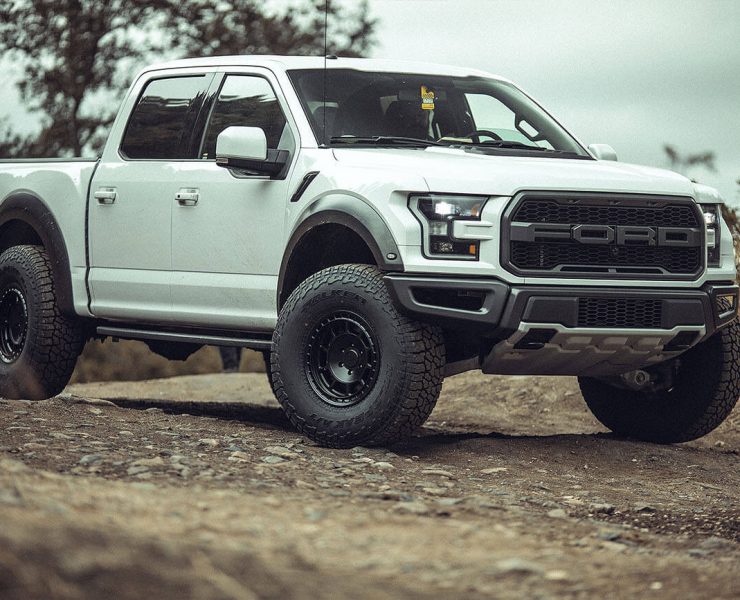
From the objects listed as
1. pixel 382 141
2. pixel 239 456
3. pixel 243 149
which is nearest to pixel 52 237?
Result: pixel 243 149

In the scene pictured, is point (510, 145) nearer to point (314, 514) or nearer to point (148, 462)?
point (148, 462)

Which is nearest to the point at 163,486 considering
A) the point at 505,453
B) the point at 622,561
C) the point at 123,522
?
the point at 123,522

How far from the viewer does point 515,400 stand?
11.3 meters

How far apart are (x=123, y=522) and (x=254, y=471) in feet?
5.88

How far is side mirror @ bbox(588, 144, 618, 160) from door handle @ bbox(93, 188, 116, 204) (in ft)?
9.24

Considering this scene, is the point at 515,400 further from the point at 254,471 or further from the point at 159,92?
the point at 254,471

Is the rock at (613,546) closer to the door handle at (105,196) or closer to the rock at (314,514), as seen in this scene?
the rock at (314,514)

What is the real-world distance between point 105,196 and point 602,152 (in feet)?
A: 9.66

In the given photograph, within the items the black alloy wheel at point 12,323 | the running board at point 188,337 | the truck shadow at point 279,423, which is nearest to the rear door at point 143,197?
the running board at point 188,337

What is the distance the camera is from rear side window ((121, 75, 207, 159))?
26.8 ft

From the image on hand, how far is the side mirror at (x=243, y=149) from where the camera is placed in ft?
23.6

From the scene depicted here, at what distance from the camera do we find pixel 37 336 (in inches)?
346

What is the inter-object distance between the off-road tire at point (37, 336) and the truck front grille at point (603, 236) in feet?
11.3

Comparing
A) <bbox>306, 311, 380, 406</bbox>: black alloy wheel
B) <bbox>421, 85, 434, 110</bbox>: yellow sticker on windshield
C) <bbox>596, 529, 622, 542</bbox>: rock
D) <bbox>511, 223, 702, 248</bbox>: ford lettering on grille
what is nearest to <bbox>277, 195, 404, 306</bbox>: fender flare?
<bbox>306, 311, 380, 406</bbox>: black alloy wheel
